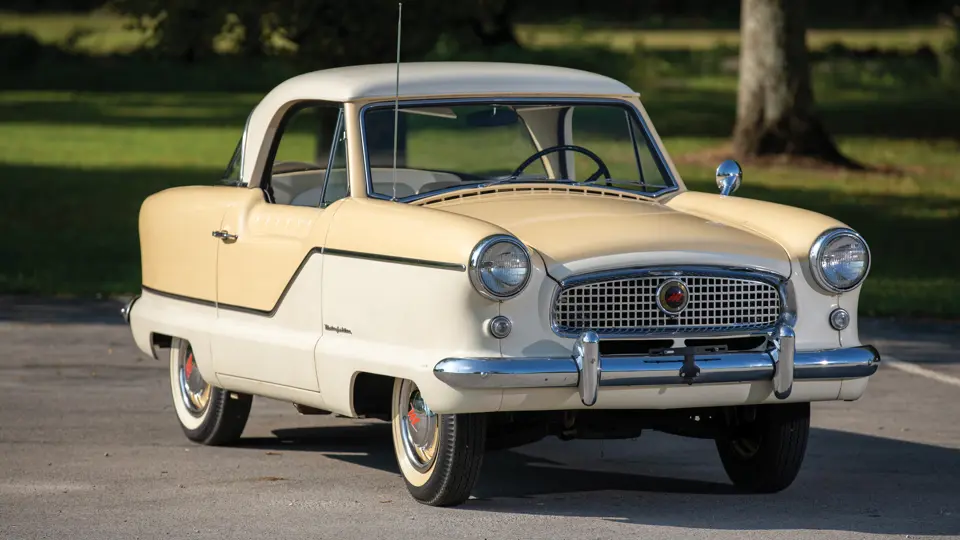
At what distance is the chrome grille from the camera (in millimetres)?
7289

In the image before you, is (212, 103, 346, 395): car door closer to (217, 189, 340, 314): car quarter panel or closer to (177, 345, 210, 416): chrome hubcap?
(217, 189, 340, 314): car quarter panel

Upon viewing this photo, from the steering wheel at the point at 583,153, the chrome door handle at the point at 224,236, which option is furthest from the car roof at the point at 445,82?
the chrome door handle at the point at 224,236

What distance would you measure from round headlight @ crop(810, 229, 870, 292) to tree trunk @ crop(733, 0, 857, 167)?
1882 centimetres

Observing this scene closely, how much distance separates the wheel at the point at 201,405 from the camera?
9.09 meters

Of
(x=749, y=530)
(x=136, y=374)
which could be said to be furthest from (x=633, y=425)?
(x=136, y=374)

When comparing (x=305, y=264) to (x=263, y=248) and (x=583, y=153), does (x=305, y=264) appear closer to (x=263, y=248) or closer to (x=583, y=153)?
(x=263, y=248)

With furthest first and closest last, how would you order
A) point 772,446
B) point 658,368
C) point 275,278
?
point 275,278
point 772,446
point 658,368

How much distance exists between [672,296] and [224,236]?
236 centimetres

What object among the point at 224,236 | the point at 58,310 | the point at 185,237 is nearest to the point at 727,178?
the point at 224,236

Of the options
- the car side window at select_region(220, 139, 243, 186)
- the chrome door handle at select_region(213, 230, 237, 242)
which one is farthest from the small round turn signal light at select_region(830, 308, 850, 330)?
the car side window at select_region(220, 139, 243, 186)

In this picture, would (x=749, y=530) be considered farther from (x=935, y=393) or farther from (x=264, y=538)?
(x=935, y=393)

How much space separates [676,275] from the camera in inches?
291

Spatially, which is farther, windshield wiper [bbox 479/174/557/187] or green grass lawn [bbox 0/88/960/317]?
green grass lawn [bbox 0/88/960/317]

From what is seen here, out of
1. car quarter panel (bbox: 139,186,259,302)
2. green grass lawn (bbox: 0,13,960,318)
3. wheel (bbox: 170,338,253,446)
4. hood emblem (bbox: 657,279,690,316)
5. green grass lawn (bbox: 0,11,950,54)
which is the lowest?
green grass lawn (bbox: 0,11,950,54)
